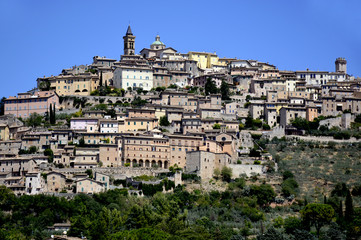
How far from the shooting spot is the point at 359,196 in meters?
65.0

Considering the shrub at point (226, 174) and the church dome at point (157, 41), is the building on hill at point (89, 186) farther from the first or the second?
the church dome at point (157, 41)

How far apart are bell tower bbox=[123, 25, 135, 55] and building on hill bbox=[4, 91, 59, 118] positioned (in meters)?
22.9

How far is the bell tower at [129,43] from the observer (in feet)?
333

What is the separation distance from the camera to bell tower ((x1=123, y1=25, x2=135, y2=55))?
101500 mm

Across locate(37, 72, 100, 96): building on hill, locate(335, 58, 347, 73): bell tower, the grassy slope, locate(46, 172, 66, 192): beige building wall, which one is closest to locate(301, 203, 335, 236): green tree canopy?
the grassy slope

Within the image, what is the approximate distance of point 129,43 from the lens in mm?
102000

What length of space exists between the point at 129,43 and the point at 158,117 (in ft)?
90.2

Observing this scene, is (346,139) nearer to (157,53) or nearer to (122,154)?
A: (122,154)

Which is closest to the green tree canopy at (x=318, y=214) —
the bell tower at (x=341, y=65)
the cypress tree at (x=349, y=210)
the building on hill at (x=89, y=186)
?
the cypress tree at (x=349, y=210)

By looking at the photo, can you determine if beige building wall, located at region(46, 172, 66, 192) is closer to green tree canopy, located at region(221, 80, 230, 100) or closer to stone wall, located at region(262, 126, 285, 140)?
stone wall, located at region(262, 126, 285, 140)

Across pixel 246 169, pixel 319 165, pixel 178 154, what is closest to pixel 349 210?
pixel 246 169

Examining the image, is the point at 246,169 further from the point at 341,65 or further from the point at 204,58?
the point at 341,65

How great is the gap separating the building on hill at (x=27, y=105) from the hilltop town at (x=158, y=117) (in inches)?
4.5

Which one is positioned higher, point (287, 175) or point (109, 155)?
point (109, 155)
